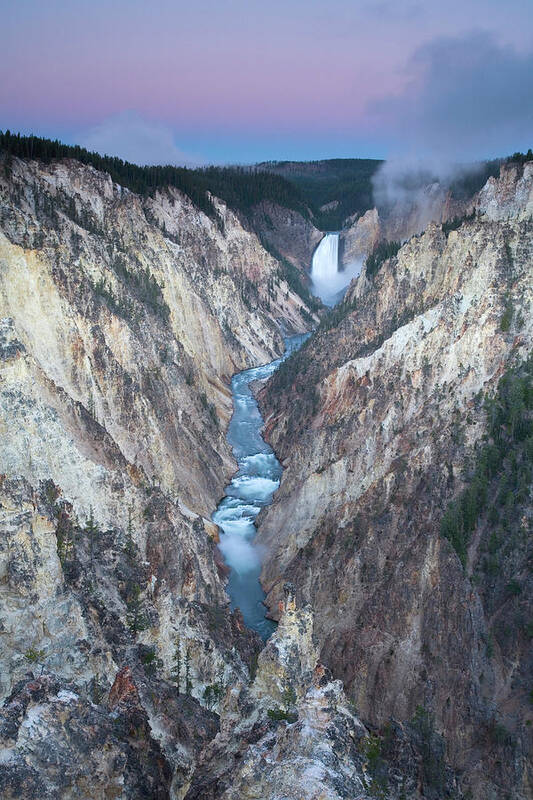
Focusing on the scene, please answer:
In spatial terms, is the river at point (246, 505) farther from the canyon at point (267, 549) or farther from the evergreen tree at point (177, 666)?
the evergreen tree at point (177, 666)

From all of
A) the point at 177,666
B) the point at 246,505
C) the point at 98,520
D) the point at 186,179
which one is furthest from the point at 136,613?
the point at 186,179

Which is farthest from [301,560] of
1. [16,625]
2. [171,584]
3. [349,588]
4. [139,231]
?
[139,231]

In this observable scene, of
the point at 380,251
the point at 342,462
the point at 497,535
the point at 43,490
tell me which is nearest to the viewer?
the point at 43,490

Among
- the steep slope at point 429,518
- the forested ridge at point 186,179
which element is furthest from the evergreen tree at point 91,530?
the forested ridge at point 186,179

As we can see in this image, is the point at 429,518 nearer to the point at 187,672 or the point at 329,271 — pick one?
the point at 187,672

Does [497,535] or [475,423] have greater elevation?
[475,423]

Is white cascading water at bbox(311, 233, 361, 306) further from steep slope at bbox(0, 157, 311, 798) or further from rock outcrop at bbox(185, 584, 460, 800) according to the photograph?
rock outcrop at bbox(185, 584, 460, 800)

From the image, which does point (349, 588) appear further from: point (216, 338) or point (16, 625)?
point (216, 338)
